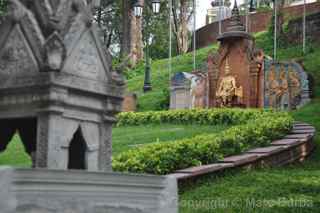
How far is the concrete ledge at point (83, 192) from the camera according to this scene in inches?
127

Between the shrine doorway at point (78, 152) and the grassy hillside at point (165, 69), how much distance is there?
18.9m

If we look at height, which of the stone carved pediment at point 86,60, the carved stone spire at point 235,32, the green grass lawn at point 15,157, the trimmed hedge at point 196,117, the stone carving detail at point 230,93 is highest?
the carved stone spire at point 235,32

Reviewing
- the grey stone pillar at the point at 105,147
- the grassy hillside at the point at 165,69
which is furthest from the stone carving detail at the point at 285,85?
the grey stone pillar at the point at 105,147

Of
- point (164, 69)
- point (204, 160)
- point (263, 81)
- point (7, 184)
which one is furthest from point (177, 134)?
point (164, 69)

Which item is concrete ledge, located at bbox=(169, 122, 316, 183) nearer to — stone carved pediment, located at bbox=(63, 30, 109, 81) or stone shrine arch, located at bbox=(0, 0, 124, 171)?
stone shrine arch, located at bbox=(0, 0, 124, 171)

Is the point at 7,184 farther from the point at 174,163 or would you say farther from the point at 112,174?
the point at 174,163

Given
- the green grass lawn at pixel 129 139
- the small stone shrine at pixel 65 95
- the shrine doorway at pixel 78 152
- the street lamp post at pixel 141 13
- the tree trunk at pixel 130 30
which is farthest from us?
the tree trunk at pixel 130 30

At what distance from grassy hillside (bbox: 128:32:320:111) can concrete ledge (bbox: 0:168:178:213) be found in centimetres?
2022

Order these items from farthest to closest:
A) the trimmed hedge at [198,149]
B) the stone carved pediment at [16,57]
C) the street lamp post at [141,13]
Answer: the street lamp post at [141,13] → the trimmed hedge at [198,149] → the stone carved pediment at [16,57]

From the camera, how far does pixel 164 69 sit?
33.9 m

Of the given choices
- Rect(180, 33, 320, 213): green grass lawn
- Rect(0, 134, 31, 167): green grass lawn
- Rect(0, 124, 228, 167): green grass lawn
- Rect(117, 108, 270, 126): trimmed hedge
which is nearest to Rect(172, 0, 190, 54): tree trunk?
Rect(117, 108, 270, 126): trimmed hedge

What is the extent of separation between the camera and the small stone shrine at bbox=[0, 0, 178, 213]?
13.9ft

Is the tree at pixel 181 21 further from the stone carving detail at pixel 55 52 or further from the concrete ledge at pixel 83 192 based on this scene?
the concrete ledge at pixel 83 192

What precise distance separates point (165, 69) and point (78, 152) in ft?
93.5
